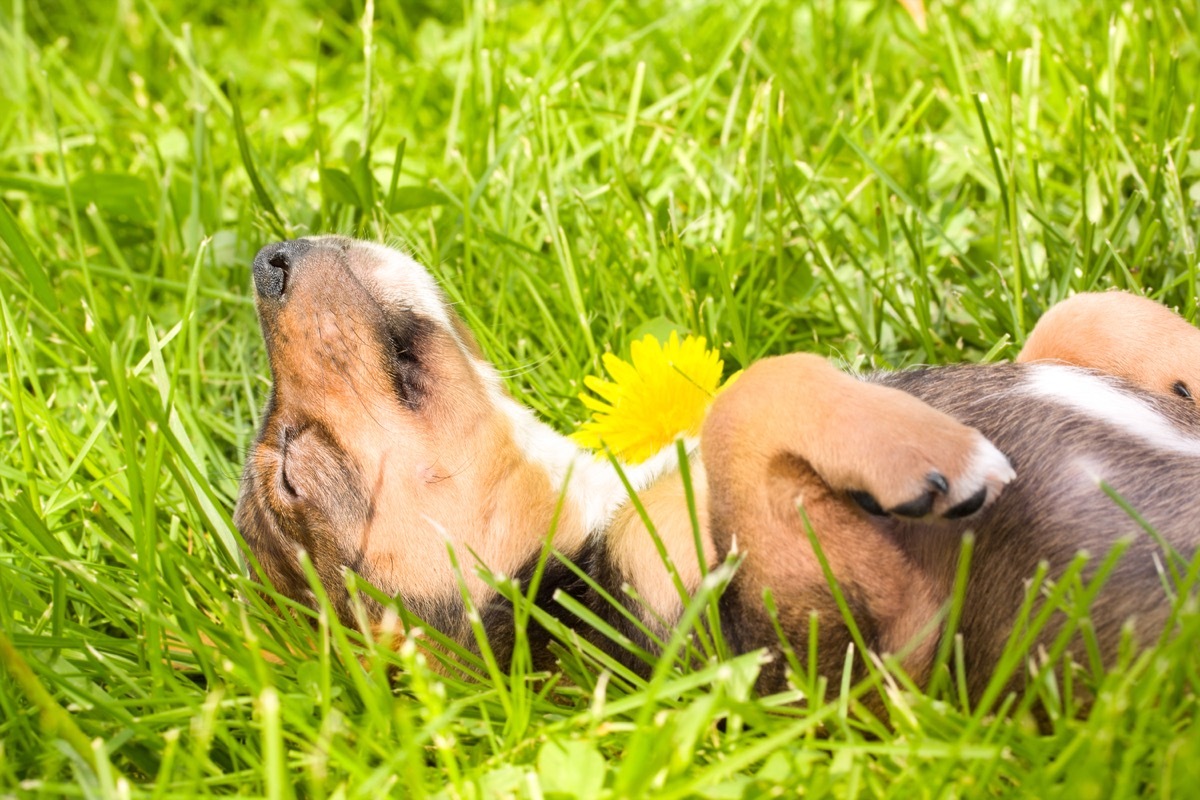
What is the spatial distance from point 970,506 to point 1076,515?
34 centimetres

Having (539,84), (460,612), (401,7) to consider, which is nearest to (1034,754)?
(460,612)

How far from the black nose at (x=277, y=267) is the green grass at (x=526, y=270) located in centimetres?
36

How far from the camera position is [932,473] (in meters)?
2.54

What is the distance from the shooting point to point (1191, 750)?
2.07 meters

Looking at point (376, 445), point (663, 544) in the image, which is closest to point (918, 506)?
point (663, 544)

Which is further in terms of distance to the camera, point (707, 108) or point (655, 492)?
point (707, 108)

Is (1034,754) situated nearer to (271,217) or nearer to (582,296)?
(582,296)

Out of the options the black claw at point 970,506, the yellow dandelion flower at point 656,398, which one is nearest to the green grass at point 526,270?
the black claw at point 970,506

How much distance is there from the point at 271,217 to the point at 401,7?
285 centimetres

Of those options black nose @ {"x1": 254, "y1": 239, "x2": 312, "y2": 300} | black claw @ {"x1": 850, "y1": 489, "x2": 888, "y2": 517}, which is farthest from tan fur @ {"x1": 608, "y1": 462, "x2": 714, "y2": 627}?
black nose @ {"x1": 254, "y1": 239, "x2": 312, "y2": 300}

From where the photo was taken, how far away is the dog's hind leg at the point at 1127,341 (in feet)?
10.7

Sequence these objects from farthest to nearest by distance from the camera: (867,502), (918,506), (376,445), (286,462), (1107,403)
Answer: (286,462)
(376,445)
(1107,403)
(867,502)
(918,506)

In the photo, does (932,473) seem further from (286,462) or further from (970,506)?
(286,462)

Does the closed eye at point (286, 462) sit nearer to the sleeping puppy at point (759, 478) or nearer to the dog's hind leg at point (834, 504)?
the sleeping puppy at point (759, 478)
